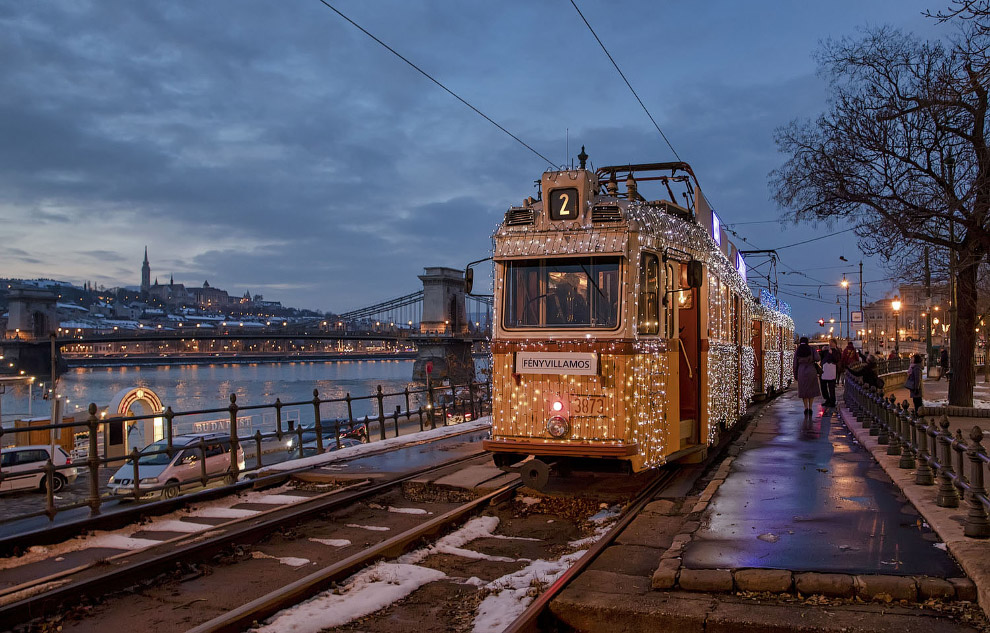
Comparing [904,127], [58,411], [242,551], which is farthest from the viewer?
[58,411]

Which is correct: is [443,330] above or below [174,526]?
above

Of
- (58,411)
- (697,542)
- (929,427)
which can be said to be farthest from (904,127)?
(58,411)

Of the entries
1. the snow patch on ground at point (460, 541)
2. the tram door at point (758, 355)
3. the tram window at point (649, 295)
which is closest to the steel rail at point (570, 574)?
the snow patch on ground at point (460, 541)

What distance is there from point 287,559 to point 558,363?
3.21m

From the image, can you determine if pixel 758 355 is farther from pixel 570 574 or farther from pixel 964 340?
pixel 570 574

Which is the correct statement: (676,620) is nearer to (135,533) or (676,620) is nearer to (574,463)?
(574,463)

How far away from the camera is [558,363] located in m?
7.85

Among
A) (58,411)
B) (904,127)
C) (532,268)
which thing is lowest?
(58,411)

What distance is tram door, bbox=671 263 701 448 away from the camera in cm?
959

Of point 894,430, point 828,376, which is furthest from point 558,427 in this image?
point 828,376

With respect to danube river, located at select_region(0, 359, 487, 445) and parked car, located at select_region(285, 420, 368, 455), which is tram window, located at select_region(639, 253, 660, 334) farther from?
danube river, located at select_region(0, 359, 487, 445)

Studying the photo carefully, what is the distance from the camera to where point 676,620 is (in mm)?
4605

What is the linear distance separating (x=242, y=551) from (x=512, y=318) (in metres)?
3.51

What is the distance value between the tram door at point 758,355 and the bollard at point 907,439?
8.05m
